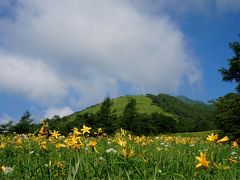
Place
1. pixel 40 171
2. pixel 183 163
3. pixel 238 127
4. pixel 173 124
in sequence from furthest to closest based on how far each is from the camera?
pixel 173 124 < pixel 238 127 < pixel 183 163 < pixel 40 171

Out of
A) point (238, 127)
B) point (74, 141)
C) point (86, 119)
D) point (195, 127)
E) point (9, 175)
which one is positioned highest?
point (195, 127)

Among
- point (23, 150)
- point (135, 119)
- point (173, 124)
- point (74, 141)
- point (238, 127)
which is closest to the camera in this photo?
point (74, 141)

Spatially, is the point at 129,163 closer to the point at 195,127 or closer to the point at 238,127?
the point at 238,127

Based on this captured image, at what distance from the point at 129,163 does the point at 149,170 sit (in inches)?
11.9

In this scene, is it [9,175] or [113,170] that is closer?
[9,175]

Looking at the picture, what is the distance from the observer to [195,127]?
116 metres

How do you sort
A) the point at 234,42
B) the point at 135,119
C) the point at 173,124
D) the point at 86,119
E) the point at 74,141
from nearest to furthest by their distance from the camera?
the point at 74,141 → the point at 234,42 → the point at 86,119 → the point at 135,119 → the point at 173,124

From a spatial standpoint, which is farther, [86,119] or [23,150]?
[86,119]

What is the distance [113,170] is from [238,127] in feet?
67.1

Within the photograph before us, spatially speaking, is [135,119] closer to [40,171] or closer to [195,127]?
[195,127]

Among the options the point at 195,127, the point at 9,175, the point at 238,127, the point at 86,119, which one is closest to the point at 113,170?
the point at 9,175

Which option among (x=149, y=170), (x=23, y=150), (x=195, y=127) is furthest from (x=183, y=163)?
(x=195, y=127)

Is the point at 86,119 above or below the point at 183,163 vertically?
above

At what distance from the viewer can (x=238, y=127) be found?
79.2 feet
